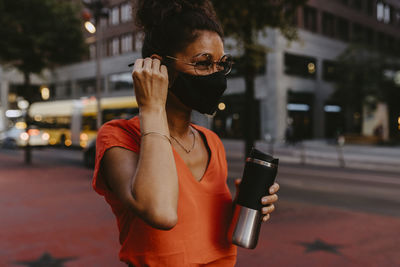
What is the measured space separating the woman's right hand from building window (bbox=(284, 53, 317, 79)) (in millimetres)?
30531

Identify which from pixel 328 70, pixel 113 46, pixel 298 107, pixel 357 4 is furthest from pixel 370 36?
pixel 113 46

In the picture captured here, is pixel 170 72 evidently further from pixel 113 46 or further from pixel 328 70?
pixel 113 46

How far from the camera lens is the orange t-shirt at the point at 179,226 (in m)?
1.42

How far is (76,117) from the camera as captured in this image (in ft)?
A: 82.5

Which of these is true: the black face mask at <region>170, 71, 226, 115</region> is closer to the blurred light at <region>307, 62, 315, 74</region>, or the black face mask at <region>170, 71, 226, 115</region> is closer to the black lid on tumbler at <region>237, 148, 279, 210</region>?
the black lid on tumbler at <region>237, 148, 279, 210</region>

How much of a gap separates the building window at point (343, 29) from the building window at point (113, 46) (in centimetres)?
2307

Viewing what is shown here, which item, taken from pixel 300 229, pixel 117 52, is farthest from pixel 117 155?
pixel 117 52

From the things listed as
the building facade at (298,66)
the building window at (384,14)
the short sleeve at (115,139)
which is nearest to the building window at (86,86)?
the building facade at (298,66)

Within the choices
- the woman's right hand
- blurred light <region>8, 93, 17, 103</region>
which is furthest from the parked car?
blurred light <region>8, 93, 17, 103</region>

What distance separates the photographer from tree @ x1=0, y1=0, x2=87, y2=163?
15297 mm

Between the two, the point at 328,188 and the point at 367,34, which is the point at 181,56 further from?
the point at 367,34

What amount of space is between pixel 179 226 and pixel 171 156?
0.31 meters

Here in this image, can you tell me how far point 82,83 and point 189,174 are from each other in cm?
4797

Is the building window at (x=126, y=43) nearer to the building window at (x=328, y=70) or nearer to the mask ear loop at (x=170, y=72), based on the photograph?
the building window at (x=328, y=70)
